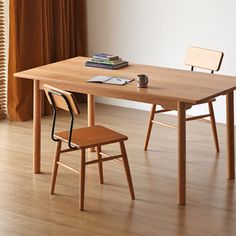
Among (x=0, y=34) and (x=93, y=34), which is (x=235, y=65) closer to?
(x=93, y=34)

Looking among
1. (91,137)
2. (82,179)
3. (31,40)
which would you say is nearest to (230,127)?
(91,137)

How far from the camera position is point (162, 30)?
255 inches

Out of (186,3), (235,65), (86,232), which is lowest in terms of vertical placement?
(86,232)

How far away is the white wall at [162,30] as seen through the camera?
6.11m

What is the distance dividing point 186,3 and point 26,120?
178 centimetres

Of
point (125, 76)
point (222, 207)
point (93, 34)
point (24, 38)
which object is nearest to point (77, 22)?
point (93, 34)

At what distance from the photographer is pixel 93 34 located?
6.99m

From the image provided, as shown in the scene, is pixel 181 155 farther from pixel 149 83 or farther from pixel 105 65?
pixel 105 65

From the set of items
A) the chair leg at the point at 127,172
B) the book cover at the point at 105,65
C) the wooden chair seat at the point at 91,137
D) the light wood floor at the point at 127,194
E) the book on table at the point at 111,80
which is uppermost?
the book cover at the point at 105,65

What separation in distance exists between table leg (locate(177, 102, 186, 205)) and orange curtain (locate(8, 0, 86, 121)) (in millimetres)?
2372

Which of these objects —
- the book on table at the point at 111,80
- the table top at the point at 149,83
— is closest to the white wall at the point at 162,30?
the table top at the point at 149,83

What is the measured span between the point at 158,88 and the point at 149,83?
0.15 meters

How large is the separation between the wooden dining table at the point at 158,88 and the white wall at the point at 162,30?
3.96ft

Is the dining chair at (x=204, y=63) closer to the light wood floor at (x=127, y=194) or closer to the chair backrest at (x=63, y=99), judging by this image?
the light wood floor at (x=127, y=194)
